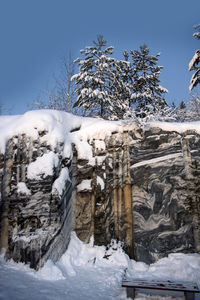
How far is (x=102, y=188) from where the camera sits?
8.78 m

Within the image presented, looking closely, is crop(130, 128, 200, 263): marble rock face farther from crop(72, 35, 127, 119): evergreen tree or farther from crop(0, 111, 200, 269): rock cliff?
crop(72, 35, 127, 119): evergreen tree

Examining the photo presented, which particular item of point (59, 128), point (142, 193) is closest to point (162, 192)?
point (142, 193)

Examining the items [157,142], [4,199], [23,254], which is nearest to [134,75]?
[157,142]

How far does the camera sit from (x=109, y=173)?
8.96 metres

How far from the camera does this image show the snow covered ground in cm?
→ 522

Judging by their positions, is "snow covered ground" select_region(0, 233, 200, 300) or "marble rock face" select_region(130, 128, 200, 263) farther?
"marble rock face" select_region(130, 128, 200, 263)

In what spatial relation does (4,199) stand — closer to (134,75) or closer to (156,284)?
(156,284)

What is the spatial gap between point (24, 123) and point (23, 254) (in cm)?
429

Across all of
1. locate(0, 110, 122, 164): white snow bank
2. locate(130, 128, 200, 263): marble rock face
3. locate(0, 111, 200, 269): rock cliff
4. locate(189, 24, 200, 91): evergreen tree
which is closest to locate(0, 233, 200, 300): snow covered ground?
locate(0, 111, 200, 269): rock cliff

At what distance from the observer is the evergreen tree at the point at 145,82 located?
51.4 ft

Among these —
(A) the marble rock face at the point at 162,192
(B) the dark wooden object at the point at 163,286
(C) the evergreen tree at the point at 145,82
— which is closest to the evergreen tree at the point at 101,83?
(C) the evergreen tree at the point at 145,82

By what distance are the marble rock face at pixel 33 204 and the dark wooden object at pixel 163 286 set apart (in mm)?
2550

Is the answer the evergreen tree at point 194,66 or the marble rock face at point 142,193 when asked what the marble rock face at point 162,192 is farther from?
the evergreen tree at point 194,66

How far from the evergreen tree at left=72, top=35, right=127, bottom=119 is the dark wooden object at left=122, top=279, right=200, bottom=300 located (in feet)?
33.2
